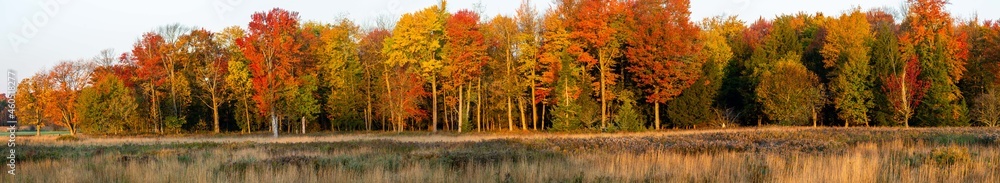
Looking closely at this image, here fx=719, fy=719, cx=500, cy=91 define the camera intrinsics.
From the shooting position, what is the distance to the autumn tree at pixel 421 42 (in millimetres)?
45938

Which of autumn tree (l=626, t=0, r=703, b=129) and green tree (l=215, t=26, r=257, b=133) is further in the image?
green tree (l=215, t=26, r=257, b=133)

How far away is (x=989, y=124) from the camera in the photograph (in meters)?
42.3

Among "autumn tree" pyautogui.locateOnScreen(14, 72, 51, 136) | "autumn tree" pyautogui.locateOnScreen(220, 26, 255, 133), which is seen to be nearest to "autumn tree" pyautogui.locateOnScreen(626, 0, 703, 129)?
"autumn tree" pyautogui.locateOnScreen(220, 26, 255, 133)

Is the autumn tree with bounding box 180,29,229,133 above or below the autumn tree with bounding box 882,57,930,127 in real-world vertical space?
above

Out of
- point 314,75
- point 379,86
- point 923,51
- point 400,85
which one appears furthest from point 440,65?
point 923,51

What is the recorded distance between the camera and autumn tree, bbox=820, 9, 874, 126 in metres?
48.7

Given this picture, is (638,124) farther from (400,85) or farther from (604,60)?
(400,85)

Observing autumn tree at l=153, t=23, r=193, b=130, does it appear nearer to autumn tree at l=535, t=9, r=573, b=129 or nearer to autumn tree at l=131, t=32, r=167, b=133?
autumn tree at l=131, t=32, r=167, b=133

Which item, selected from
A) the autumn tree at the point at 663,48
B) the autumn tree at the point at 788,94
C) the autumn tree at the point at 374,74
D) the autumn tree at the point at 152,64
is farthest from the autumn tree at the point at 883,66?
the autumn tree at the point at 152,64

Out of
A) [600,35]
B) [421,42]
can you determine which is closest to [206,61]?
[421,42]

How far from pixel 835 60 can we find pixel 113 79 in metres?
51.5

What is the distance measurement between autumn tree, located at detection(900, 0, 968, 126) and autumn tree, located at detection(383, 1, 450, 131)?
1243 inches

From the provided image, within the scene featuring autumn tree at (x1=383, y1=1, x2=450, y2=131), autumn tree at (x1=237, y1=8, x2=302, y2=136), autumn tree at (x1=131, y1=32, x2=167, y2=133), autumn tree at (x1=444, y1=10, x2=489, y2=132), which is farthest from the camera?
autumn tree at (x1=131, y1=32, x2=167, y2=133)

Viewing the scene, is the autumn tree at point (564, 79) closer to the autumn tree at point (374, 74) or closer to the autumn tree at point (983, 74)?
the autumn tree at point (374, 74)
